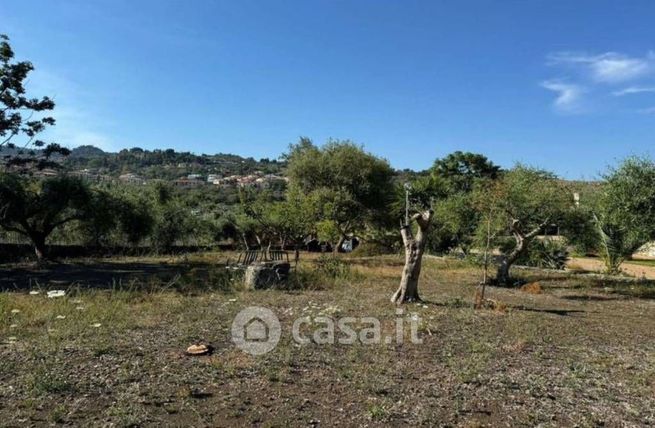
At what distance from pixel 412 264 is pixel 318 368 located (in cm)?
526

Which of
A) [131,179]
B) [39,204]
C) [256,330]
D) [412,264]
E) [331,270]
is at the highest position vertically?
[131,179]

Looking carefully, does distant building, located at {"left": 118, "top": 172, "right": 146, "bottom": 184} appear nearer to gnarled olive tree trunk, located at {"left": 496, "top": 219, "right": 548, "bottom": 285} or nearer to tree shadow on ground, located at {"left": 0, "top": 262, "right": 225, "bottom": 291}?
tree shadow on ground, located at {"left": 0, "top": 262, "right": 225, "bottom": 291}

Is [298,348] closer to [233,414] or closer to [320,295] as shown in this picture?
[233,414]

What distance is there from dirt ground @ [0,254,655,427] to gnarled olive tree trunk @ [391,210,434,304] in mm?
540

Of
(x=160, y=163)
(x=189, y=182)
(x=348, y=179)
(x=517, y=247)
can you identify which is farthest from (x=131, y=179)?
(x=517, y=247)

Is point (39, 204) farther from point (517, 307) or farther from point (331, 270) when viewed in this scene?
point (517, 307)

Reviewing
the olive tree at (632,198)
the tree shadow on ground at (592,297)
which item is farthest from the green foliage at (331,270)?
the olive tree at (632,198)

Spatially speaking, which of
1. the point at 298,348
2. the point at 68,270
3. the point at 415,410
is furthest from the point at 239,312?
the point at 68,270

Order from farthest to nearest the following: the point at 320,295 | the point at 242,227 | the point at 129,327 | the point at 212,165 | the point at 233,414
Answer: the point at 212,165 < the point at 242,227 < the point at 320,295 < the point at 129,327 < the point at 233,414

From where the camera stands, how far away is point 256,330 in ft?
25.1

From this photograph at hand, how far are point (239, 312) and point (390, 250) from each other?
23230 mm

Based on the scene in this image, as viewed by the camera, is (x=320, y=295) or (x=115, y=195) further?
→ (x=115, y=195)

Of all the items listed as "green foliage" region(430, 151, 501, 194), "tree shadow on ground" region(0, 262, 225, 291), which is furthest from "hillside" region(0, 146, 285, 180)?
"tree shadow on ground" region(0, 262, 225, 291)

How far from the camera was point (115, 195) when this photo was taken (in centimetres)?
2492
